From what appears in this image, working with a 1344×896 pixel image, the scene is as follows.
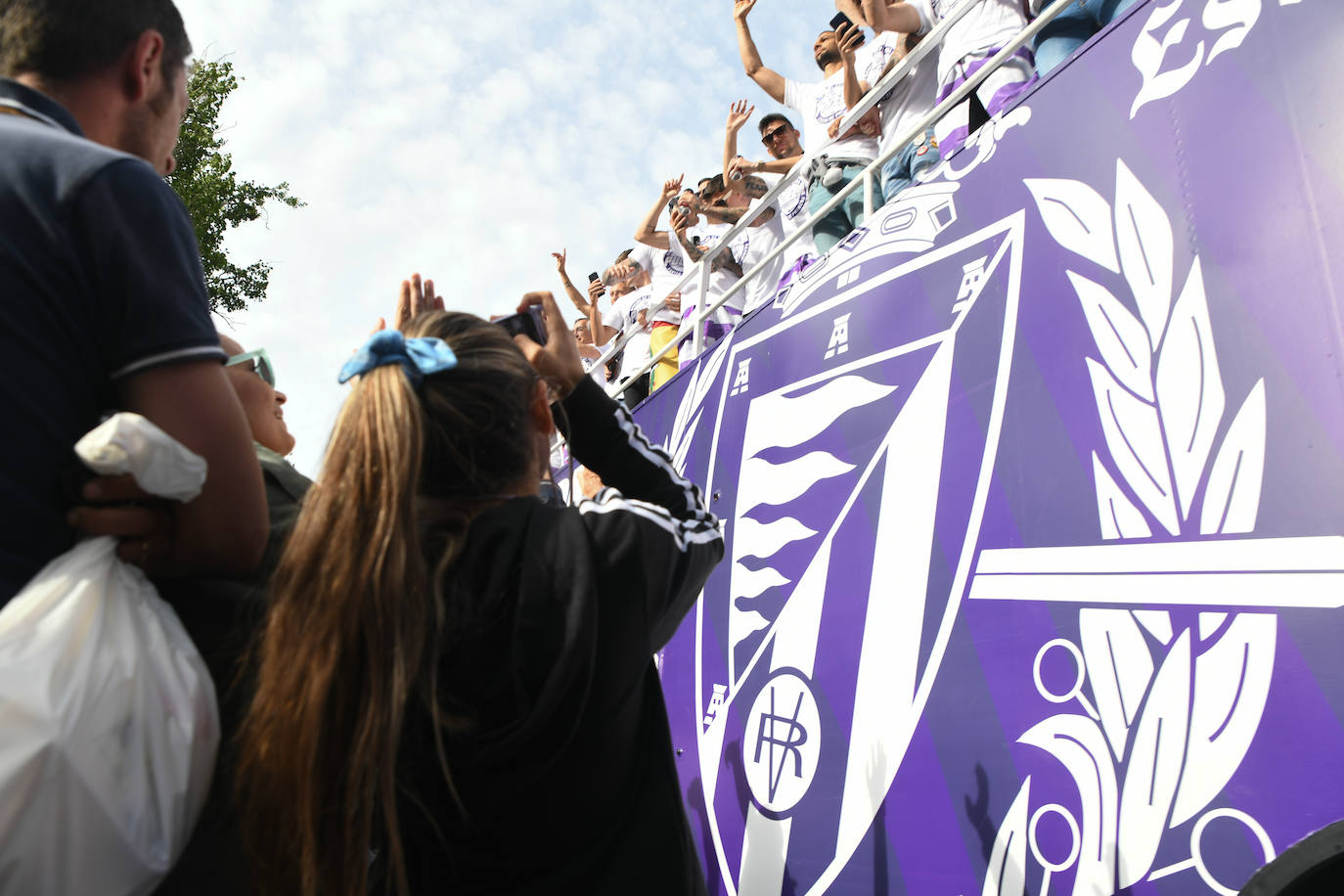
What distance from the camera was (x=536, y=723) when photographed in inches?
40.9

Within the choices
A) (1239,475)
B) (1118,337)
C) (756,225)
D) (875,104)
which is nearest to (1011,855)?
(1239,475)

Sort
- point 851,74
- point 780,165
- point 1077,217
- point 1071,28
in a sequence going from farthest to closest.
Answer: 1. point 780,165
2. point 851,74
3. point 1071,28
4. point 1077,217

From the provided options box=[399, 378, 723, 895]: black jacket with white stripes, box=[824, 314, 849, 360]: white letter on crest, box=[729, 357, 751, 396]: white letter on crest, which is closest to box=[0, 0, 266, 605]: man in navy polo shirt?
→ box=[399, 378, 723, 895]: black jacket with white stripes

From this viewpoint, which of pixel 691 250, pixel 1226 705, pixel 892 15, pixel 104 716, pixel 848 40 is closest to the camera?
pixel 104 716

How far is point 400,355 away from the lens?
120 centimetres

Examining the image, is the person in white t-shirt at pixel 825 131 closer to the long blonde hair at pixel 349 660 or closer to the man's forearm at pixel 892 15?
the man's forearm at pixel 892 15

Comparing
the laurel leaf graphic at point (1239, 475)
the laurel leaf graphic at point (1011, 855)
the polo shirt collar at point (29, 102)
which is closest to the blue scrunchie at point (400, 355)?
the polo shirt collar at point (29, 102)

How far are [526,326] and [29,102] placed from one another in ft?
2.38

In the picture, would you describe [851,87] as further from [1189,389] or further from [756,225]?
[1189,389]

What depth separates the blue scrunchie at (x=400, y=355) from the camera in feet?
3.88

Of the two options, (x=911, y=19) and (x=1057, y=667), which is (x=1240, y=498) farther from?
(x=911, y=19)

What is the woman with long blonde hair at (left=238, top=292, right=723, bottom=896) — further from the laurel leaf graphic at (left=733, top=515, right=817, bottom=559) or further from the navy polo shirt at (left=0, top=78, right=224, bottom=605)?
the laurel leaf graphic at (left=733, top=515, right=817, bottom=559)

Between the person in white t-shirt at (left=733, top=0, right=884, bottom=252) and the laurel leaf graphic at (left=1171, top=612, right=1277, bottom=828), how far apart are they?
101 inches

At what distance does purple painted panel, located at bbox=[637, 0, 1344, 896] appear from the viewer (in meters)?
1.68
